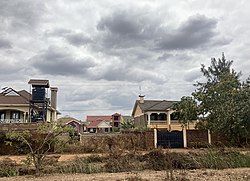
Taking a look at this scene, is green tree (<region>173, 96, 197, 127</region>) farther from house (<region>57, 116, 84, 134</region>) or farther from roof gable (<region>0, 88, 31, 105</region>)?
roof gable (<region>0, 88, 31, 105</region>)

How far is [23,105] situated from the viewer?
4338 centimetres

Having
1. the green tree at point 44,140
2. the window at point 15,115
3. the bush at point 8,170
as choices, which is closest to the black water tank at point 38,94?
the window at point 15,115

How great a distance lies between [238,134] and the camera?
90.1ft

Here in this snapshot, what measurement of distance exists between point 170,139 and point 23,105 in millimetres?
22626

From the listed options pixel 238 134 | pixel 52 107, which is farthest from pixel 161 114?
pixel 238 134

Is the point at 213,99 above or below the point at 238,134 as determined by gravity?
above

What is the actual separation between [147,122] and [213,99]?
811 inches

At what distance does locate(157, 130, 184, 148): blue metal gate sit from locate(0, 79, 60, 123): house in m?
17.4

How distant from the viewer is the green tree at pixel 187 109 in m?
33.8

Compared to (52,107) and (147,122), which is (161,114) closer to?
(147,122)

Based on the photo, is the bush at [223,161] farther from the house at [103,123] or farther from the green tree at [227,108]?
the house at [103,123]

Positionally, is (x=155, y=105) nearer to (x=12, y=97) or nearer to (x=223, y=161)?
(x=12, y=97)

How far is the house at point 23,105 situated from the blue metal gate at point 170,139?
1735cm

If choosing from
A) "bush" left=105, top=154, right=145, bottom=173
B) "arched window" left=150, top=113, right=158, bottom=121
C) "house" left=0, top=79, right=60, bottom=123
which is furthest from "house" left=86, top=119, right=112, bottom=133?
"bush" left=105, top=154, right=145, bottom=173
